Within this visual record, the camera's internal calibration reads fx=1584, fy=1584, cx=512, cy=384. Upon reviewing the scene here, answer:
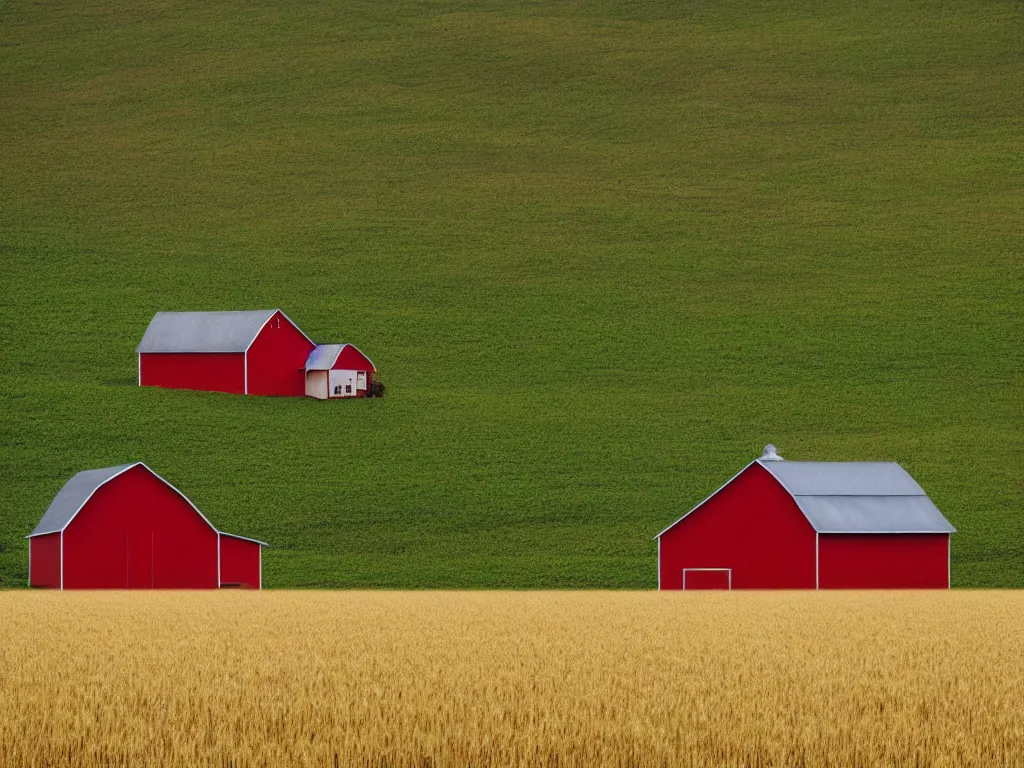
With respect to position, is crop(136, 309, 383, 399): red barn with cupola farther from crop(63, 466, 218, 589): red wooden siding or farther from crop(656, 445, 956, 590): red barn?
crop(656, 445, 956, 590): red barn

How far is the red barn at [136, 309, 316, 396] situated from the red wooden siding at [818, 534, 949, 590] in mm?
32047

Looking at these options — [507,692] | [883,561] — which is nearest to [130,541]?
[883,561]

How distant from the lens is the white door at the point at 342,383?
65.1 metres

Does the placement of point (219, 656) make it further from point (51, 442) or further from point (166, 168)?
point (166, 168)

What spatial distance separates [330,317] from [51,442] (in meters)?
20.6

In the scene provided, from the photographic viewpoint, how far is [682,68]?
106000 millimetres

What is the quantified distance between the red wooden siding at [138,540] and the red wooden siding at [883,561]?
1605 cm

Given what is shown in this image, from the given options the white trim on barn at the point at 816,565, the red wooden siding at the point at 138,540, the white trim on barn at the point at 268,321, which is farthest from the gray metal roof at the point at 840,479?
the white trim on barn at the point at 268,321

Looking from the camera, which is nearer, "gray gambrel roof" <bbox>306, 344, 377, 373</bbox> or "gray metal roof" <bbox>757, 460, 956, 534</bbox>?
"gray metal roof" <bbox>757, 460, 956, 534</bbox>

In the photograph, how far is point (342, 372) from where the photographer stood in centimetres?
6512

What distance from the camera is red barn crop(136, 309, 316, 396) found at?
66.2 meters

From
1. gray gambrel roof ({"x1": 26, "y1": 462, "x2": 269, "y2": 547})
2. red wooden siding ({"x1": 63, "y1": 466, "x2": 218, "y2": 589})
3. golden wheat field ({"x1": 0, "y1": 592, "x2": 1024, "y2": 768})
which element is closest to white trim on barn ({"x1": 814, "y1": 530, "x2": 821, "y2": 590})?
gray gambrel roof ({"x1": 26, "y1": 462, "x2": 269, "y2": 547})

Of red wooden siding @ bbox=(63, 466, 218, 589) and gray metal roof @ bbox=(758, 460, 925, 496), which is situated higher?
gray metal roof @ bbox=(758, 460, 925, 496)

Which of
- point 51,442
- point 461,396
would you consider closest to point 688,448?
point 461,396
